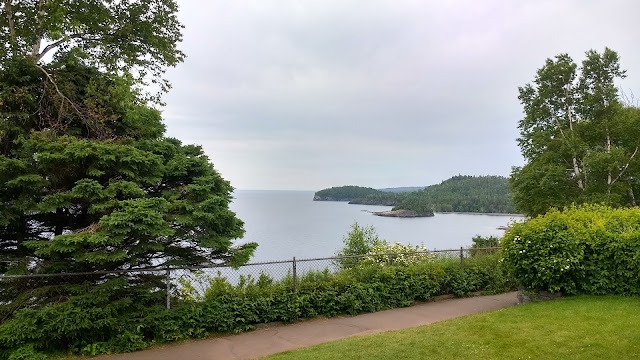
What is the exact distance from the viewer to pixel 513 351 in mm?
5738

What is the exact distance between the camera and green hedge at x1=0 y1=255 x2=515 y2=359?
6496 millimetres

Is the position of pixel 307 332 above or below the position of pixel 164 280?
below

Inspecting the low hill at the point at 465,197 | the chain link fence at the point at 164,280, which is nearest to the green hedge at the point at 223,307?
the chain link fence at the point at 164,280

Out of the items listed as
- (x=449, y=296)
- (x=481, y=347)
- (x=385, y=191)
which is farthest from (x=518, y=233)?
(x=385, y=191)

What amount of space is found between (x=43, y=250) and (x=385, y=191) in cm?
9520

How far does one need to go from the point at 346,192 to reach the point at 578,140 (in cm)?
8370

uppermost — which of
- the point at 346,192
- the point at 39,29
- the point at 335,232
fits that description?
the point at 346,192

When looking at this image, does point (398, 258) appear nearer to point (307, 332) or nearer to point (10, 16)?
point (307, 332)

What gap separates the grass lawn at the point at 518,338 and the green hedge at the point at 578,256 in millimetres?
757

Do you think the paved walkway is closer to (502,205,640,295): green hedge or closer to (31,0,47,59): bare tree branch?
(502,205,640,295): green hedge

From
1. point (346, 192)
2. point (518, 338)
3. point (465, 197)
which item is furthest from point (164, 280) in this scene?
point (346, 192)

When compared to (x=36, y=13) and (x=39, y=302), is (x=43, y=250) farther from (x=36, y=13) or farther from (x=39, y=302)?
(x=36, y=13)

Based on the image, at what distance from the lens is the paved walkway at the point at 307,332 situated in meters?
6.85

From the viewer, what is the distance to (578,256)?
28.4 feet
